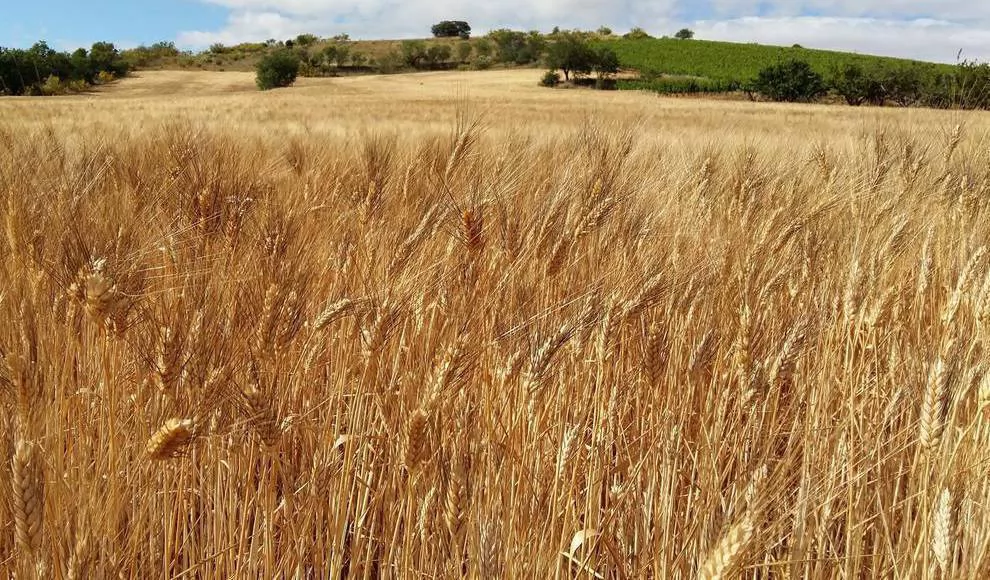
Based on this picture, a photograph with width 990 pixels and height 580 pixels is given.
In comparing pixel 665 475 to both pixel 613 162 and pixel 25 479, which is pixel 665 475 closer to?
pixel 25 479

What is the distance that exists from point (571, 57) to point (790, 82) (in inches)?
606

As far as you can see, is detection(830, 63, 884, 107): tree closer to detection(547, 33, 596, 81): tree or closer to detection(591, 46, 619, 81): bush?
detection(591, 46, 619, 81): bush

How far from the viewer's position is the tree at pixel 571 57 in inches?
1841

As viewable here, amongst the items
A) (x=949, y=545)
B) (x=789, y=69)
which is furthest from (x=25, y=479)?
(x=789, y=69)

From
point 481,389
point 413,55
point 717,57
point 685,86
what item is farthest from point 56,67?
point 717,57

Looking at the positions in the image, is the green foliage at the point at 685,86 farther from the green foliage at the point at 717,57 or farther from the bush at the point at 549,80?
the green foliage at the point at 717,57

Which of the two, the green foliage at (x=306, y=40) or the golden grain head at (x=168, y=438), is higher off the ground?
the green foliage at (x=306, y=40)

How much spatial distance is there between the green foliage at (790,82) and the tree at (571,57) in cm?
1323

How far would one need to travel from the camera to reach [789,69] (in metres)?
38.3

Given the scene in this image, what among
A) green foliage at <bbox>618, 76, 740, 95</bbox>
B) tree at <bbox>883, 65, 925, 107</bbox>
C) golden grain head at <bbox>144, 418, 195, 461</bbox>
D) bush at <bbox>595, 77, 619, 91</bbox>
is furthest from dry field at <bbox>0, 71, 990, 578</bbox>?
bush at <bbox>595, 77, 619, 91</bbox>

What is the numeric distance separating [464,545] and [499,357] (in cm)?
34

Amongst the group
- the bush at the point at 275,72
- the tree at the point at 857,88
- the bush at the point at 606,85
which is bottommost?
the tree at the point at 857,88

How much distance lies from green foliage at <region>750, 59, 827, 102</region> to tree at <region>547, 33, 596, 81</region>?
13.2 metres

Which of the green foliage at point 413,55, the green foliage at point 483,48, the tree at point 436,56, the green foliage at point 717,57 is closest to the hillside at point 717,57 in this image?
the green foliage at point 717,57
